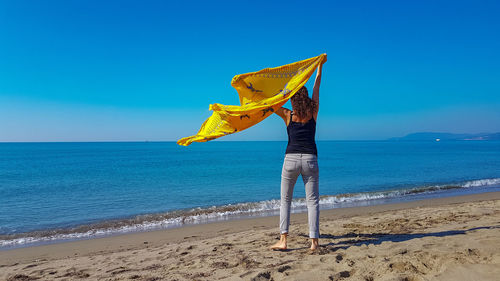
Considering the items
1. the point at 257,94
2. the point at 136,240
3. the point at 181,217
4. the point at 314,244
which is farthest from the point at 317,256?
the point at 181,217

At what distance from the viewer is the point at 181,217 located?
34.8 ft

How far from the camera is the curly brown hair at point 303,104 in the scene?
4301mm

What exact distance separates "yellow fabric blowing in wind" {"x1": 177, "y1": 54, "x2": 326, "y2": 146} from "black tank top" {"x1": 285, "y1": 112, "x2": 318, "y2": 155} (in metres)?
0.49

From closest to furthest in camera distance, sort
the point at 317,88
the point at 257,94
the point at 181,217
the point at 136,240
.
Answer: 1. the point at 317,88
2. the point at 257,94
3. the point at 136,240
4. the point at 181,217

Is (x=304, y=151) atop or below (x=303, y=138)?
below

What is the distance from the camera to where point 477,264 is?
362cm

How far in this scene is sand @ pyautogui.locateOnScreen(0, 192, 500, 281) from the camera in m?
3.66

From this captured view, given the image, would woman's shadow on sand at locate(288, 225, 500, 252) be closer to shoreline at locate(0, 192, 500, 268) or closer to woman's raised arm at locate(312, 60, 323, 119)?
shoreline at locate(0, 192, 500, 268)

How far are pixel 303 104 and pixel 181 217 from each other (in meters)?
7.74

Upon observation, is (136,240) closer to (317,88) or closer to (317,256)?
(317,256)

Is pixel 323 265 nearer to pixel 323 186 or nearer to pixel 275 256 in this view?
pixel 275 256

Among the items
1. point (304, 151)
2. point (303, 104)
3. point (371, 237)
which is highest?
point (303, 104)

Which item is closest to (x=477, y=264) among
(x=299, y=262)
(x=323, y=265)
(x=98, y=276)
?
(x=323, y=265)

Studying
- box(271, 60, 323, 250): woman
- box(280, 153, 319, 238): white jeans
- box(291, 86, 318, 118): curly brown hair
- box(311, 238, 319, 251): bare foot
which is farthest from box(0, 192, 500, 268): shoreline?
box(291, 86, 318, 118): curly brown hair
